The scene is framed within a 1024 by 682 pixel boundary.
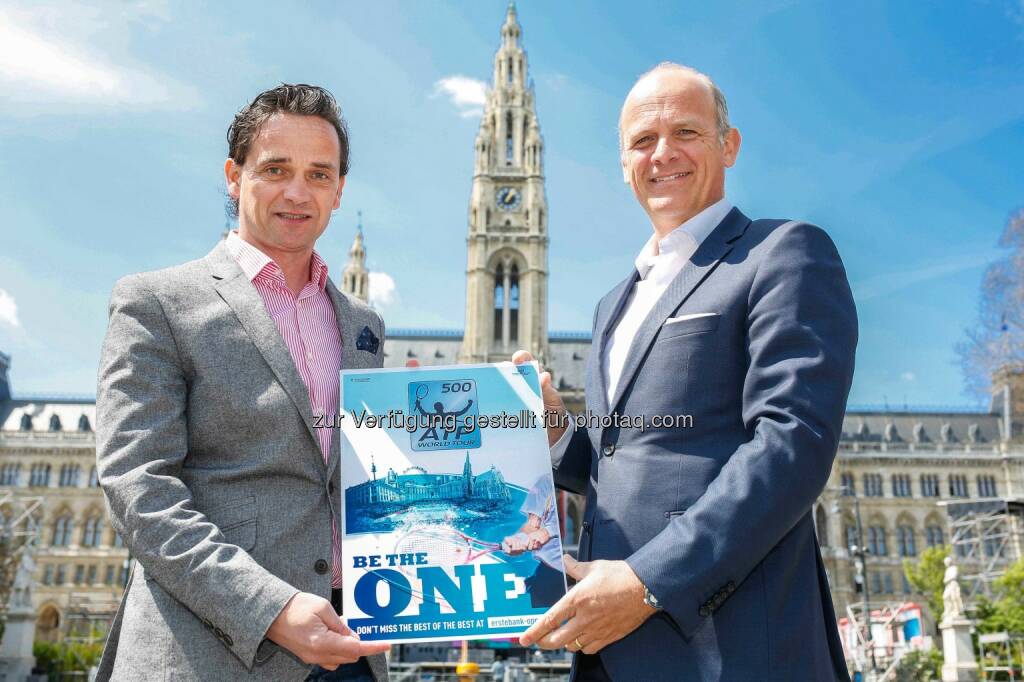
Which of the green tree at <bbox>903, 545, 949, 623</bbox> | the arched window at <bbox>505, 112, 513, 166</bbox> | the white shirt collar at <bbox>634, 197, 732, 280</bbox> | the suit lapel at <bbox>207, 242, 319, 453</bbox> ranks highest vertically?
the arched window at <bbox>505, 112, 513, 166</bbox>

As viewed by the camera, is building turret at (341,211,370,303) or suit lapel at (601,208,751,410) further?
building turret at (341,211,370,303)

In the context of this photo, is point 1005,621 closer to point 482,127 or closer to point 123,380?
point 123,380

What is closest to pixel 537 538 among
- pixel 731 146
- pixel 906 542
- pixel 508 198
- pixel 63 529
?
pixel 731 146

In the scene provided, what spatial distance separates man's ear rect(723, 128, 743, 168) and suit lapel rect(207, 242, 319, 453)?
6.23ft

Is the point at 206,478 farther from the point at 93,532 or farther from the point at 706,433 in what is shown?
the point at 93,532

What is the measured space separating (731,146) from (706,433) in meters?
1.29

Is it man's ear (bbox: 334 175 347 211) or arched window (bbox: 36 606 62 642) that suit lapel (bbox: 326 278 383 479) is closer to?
man's ear (bbox: 334 175 347 211)

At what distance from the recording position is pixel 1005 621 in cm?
2961

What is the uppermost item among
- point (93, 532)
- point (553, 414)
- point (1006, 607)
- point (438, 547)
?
point (93, 532)

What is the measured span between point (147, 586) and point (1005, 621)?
34.8 metres

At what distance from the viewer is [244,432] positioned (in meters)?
2.71

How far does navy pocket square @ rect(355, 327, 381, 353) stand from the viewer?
10.6ft

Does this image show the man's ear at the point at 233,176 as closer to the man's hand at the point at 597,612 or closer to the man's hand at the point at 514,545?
the man's hand at the point at 514,545

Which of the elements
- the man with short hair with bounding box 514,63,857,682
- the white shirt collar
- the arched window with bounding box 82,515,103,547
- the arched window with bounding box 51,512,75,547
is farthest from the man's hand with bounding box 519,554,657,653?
the arched window with bounding box 51,512,75,547
